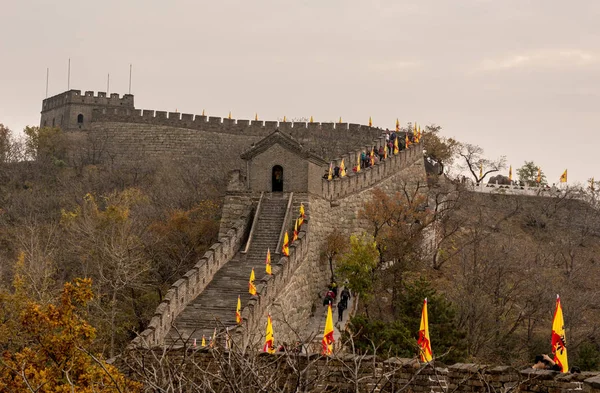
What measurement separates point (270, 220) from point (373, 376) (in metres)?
22.7

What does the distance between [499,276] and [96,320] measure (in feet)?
46.4

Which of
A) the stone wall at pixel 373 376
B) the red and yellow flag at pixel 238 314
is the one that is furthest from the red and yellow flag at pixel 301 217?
the stone wall at pixel 373 376

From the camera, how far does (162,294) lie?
124 feet

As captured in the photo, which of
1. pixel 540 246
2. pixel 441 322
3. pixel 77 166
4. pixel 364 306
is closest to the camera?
pixel 441 322

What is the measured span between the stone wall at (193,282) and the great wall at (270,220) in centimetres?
3

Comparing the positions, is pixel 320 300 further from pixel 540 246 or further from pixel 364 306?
pixel 540 246

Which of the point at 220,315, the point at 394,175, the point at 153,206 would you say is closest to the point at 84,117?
the point at 153,206

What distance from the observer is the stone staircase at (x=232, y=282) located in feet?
97.8

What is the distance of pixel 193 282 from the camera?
31812 millimetres

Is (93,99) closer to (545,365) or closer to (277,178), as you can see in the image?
(277,178)

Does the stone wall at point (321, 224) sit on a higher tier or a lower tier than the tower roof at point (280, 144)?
lower

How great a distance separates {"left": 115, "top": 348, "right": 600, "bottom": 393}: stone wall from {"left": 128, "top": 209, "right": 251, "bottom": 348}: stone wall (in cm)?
1122

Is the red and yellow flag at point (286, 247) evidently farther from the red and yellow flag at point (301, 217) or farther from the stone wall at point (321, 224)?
the red and yellow flag at point (301, 217)

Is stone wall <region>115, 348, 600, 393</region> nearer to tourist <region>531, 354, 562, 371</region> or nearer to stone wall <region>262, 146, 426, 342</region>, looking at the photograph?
tourist <region>531, 354, 562, 371</region>
